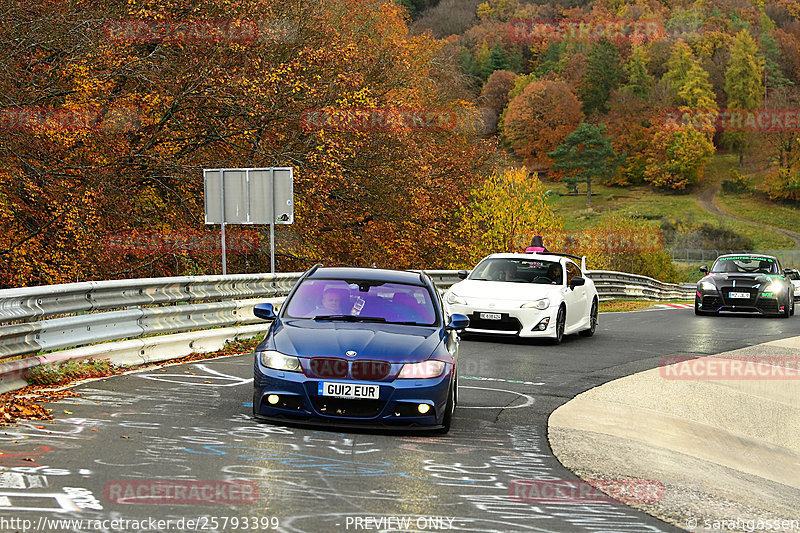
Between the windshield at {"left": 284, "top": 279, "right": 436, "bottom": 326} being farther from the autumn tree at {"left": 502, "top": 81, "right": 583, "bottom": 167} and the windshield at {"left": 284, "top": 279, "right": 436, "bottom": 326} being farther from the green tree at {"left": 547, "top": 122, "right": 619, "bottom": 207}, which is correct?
the autumn tree at {"left": 502, "top": 81, "right": 583, "bottom": 167}

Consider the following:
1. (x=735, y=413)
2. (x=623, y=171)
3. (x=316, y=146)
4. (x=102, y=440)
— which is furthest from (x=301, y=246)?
(x=623, y=171)

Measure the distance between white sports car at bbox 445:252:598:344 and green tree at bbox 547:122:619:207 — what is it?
420 feet

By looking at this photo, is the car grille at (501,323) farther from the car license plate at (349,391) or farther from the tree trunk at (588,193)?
the tree trunk at (588,193)

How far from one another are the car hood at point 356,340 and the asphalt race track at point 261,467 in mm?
638

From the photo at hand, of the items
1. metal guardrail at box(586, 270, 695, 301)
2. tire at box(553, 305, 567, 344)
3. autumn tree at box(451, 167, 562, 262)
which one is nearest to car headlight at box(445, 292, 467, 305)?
tire at box(553, 305, 567, 344)

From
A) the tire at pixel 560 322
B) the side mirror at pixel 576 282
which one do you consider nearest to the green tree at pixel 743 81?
the side mirror at pixel 576 282

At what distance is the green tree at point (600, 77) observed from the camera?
17075cm

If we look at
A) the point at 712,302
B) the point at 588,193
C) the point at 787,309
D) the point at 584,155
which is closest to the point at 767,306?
the point at 787,309

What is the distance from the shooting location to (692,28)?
614 feet

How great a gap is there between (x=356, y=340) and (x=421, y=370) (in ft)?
1.99

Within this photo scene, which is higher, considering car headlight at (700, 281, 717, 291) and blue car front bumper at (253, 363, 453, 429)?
blue car front bumper at (253, 363, 453, 429)

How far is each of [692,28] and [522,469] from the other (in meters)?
193

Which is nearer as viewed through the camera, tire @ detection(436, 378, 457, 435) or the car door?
tire @ detection(436, 378, 457, 435)

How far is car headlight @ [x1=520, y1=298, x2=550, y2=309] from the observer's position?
651 inches
